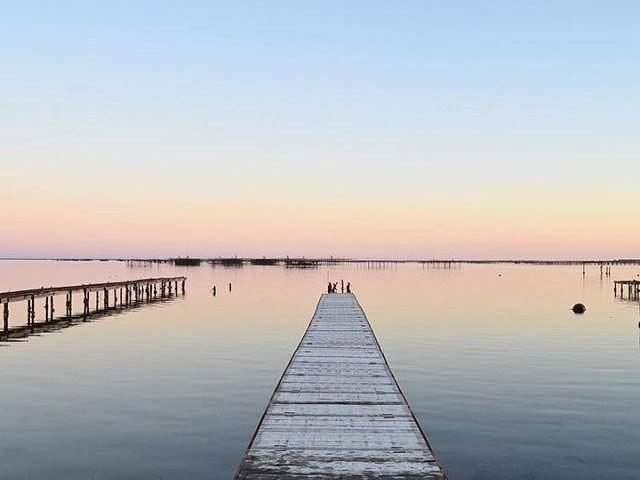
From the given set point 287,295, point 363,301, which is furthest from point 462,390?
point 287,295

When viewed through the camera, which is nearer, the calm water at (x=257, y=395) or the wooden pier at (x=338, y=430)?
the wooden pier at (x=338, y=430)

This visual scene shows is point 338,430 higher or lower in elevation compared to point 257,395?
higher

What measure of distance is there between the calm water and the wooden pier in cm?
207

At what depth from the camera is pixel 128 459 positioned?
16734 mm

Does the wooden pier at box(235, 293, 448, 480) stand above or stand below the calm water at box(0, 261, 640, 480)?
above

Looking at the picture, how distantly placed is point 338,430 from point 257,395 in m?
10.5

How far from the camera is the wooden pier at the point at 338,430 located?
466 inches

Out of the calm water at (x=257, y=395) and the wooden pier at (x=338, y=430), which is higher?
the wooden pier at (x=338, y=430)

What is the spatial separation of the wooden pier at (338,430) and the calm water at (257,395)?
207cm

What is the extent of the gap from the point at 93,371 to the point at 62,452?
40.3 feet

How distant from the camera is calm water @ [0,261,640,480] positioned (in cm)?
1681

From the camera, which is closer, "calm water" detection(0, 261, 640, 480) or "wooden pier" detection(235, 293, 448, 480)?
"wooden pier" detection(235, 293, 448, 480)

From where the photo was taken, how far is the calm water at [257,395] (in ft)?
55.2

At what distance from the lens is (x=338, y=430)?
14.4 m
